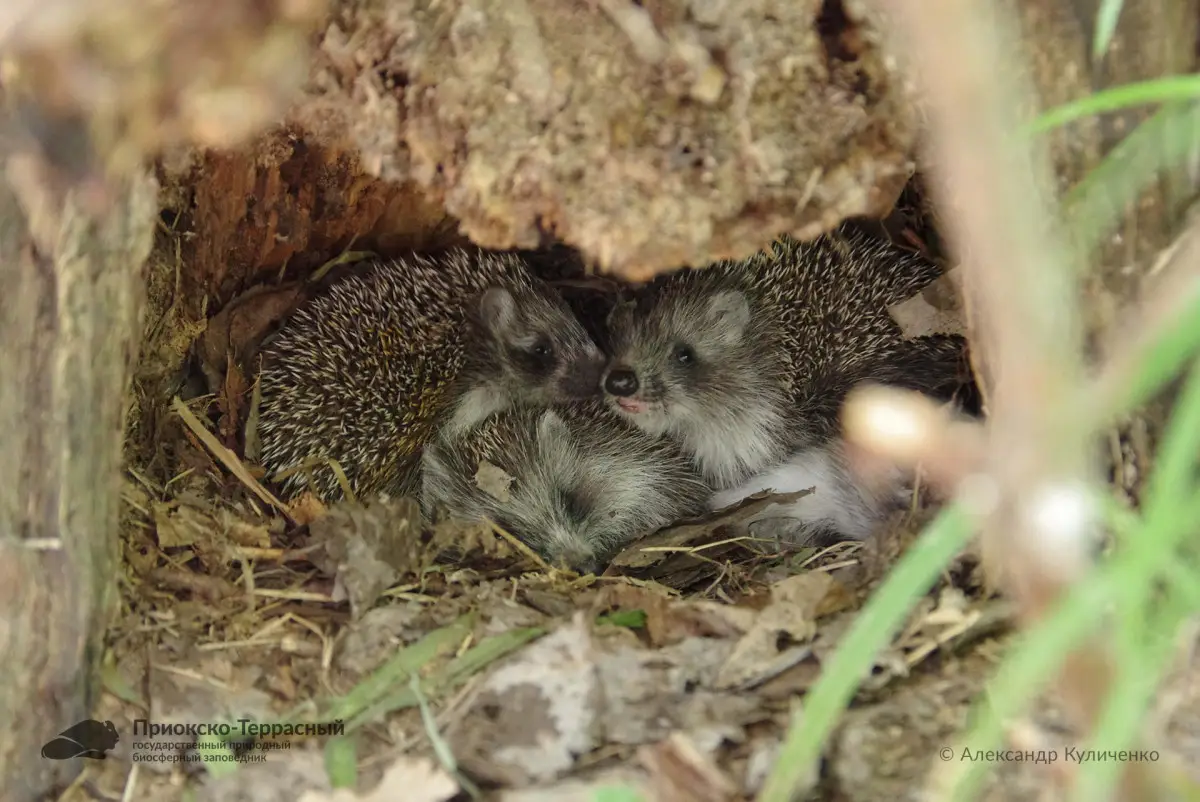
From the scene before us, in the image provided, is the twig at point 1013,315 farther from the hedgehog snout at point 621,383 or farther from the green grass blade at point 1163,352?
the hedgehog snout at point 621,383

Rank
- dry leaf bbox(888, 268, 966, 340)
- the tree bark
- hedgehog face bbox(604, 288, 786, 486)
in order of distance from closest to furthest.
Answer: the tree bark < dry leaf bbox(888, 268, 966, 340) < hedgehog face bbox(604, 288, 786, 486)

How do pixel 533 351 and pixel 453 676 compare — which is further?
pixel 533 351

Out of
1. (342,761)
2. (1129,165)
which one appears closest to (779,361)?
(1129,165)

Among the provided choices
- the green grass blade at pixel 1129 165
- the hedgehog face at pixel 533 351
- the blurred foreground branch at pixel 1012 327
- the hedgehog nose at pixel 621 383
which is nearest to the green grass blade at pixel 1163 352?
the blurred foreground branch at pixel 1012 327

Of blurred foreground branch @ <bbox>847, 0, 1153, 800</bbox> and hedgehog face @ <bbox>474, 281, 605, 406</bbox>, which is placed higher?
blurred foreground branch @ <bbox>847, 0, 1153, 800</bbox>

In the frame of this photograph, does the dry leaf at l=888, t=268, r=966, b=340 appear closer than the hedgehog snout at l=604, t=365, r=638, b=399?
Yes

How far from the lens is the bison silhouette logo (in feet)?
8.01

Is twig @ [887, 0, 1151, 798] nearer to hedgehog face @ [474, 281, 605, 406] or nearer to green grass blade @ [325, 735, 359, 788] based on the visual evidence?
green grass blade @ [325, 735, 359, 788]

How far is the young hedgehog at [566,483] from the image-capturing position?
410 centimetres

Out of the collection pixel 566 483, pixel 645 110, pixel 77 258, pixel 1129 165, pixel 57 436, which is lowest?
pixel 566 483

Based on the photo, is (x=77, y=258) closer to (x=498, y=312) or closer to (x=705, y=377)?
(x=498, y=312)

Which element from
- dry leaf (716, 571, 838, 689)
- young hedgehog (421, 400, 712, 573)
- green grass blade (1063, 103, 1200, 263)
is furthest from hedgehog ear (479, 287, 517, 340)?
green grass blade (1063, 103, 1200, 263)

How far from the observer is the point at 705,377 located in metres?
5.14

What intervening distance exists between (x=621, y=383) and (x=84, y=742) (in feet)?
9.43
